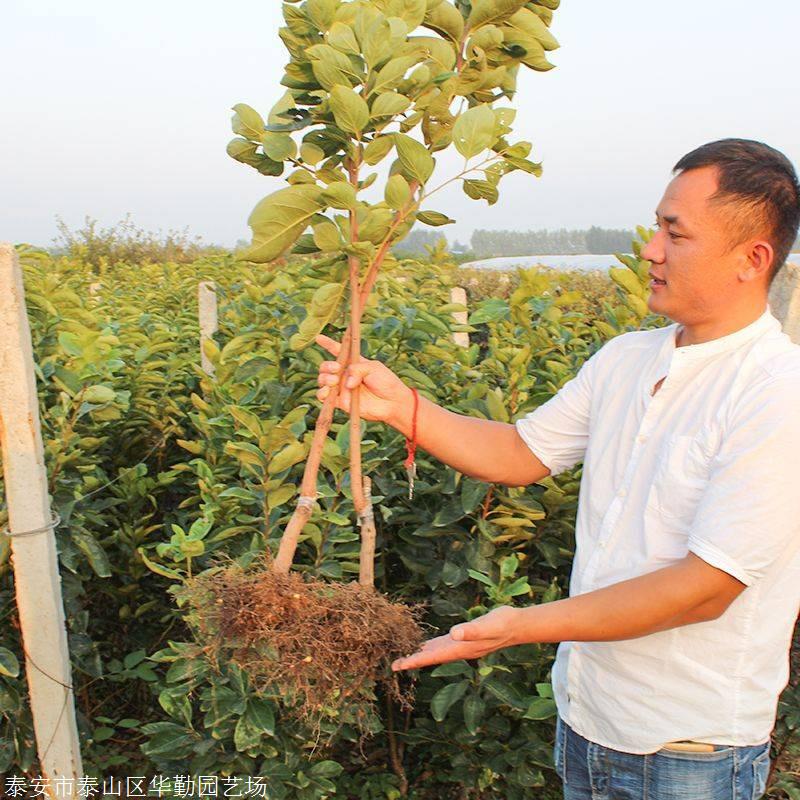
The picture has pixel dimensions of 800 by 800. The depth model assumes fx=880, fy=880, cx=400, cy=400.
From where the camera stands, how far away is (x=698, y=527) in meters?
1.36

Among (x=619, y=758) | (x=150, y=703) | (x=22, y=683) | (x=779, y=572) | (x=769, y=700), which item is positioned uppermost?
(x=779, y=572)

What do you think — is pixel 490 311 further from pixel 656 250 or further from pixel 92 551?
pixel 92 551

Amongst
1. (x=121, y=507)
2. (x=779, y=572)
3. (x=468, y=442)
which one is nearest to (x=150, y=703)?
(x=121, y=507)

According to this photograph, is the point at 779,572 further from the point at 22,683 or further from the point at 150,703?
the point at 150,703

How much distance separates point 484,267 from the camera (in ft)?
64.5

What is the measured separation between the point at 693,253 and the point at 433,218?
1.53 ft

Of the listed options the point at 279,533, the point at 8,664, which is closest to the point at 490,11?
the point at 279,533

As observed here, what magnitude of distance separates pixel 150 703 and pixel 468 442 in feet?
6.83

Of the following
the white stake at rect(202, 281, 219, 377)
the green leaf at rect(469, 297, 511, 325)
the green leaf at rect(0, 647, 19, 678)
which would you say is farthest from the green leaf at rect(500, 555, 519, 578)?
the white stake at rect(202, 281, 219, 377)

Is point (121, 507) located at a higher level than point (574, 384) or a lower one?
lower

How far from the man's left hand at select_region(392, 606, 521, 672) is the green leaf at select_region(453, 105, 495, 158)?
2.57ft

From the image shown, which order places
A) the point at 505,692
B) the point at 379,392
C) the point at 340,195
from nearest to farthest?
the point at 340,195
the point at 379,392
the point at 505,692

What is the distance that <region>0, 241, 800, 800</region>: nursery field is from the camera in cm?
205

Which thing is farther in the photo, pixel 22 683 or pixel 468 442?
pixel 22 683
